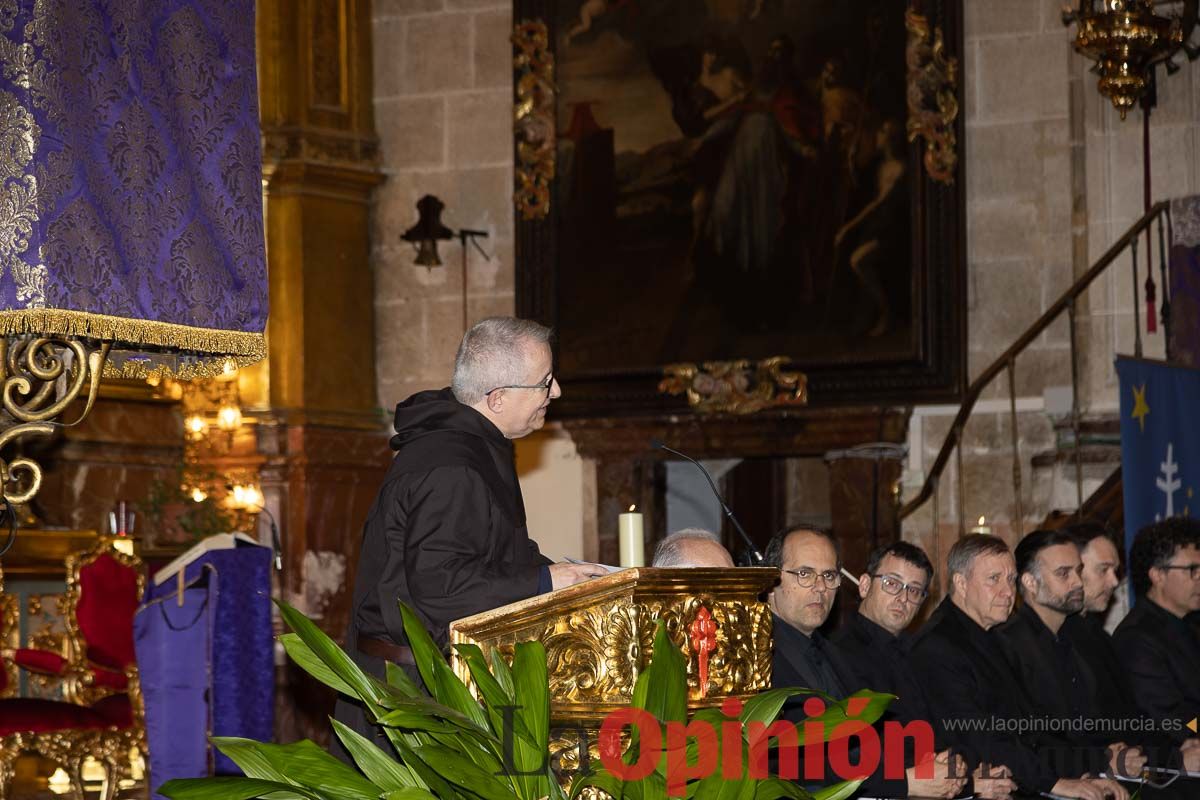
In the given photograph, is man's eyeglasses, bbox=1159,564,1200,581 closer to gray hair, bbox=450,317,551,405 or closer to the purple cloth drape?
gray hair, bbox=450,317,551,405

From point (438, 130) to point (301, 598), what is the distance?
3508 millimetres

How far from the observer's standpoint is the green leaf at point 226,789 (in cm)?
266

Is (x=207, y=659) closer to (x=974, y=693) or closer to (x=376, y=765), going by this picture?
(x=974, y=693)

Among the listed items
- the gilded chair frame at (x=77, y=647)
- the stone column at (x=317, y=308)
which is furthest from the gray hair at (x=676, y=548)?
the stone column at (x=317, y=308)

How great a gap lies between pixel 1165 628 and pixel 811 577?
2044 millimetres

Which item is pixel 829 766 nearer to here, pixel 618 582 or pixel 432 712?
pixel 618 582

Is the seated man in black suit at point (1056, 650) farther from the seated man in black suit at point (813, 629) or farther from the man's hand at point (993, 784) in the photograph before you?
the seated man in black suit at point (813, 629)

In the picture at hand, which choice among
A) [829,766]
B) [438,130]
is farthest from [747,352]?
[829,766]

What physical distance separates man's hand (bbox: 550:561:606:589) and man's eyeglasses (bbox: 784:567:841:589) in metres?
1.44

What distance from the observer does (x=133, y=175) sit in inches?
138

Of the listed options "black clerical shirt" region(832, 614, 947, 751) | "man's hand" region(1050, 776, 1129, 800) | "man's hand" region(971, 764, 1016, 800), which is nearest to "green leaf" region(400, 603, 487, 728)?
"black clerical shirt" region(832, 614, 947, 751)

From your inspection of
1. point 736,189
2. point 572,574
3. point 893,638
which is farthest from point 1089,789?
point 736,189

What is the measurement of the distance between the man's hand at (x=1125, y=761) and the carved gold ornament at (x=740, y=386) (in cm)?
585

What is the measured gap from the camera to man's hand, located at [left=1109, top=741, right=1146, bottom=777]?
5.66 m
